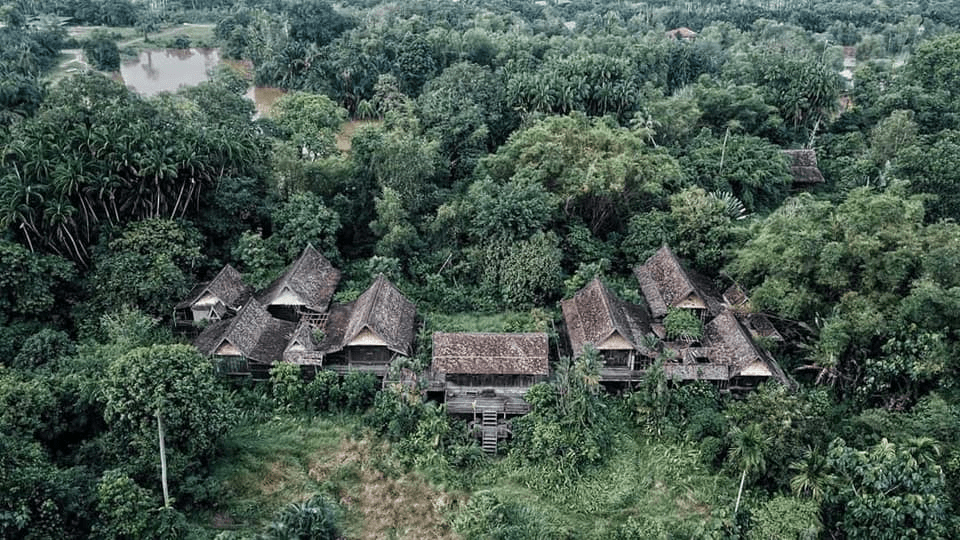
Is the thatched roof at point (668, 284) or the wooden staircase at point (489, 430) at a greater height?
the thatched roof at point (668, 284)

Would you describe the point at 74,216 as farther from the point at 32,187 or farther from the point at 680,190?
the point at 680,190

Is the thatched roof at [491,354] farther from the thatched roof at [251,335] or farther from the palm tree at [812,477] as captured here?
the palm tree at [812,477]

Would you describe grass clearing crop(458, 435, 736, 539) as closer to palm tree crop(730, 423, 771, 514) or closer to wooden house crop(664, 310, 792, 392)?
palm tree crop(730, 423, 771, 514)

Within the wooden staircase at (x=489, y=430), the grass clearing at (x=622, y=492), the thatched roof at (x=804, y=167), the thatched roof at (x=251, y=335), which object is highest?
the thatched roof at (x=251, y=335)

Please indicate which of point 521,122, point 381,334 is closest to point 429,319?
point 381,334

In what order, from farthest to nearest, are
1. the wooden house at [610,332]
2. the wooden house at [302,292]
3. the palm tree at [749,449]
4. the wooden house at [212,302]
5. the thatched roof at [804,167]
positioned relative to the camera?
the thatched roof at [804,167] < the wooden house at [302,292] < the wooden house at [212,302] < the wooden house at [610,332] < the palm tree at [749,449]

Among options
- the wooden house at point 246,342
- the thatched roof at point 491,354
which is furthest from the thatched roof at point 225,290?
the thatched roof at point 491,354
